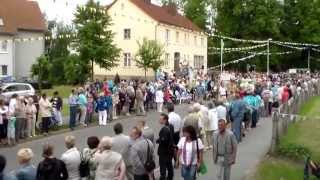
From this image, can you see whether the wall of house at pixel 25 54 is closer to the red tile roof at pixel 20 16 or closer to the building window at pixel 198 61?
the red tile roof at pixel 20 16

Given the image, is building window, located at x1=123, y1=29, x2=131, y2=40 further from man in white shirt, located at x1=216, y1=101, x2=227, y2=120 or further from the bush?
the bush

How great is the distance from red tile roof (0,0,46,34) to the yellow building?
31.6ft

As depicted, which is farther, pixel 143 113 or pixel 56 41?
pixel 56 41

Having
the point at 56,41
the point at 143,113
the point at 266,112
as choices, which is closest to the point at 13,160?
the point at 143,113

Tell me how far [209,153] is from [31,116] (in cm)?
677

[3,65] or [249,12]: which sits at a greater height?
[249,12]

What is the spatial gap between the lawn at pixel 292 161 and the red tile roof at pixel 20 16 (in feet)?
152

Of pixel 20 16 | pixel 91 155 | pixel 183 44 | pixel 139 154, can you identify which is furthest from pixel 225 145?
pixel 20 16

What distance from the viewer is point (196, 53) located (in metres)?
79.6

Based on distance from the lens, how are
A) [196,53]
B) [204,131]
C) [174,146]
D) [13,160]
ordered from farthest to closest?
1. [196,53]
2. [204,131]
3. [13,160]
4. [174,146]

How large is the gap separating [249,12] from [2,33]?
32665 mm

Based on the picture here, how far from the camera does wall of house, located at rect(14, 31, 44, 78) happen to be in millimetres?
73912

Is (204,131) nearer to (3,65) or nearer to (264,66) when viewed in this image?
(3,65)

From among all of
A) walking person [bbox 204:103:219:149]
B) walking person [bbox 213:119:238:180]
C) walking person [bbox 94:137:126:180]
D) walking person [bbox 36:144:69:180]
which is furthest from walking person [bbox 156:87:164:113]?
walking person [bbox 36:144:69:180]
